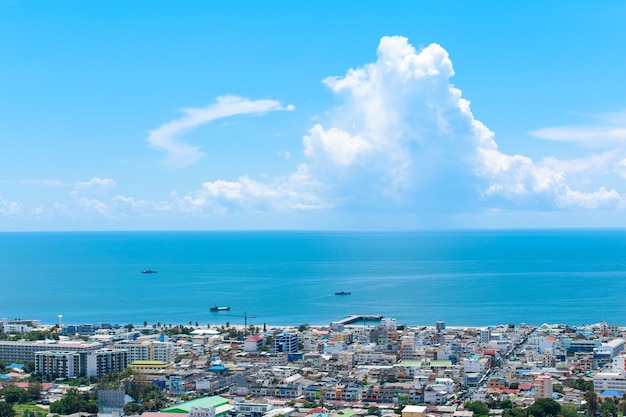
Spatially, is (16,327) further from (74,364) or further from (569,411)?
(569,411)

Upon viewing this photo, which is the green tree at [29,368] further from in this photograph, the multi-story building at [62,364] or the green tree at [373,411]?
the green tree at [373,411]

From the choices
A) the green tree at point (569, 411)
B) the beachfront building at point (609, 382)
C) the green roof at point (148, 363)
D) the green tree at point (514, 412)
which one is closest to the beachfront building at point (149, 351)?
the green roof at point (148, 363)

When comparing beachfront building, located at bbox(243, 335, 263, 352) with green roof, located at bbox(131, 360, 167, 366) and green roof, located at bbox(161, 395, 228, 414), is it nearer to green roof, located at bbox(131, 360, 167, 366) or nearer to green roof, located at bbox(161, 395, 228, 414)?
green roof, located at bbox(131, 360, 167, 366)

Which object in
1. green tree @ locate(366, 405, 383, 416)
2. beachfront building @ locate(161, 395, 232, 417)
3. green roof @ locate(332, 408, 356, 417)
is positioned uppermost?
beachfront building @ locate(161, 395, 232, 417)

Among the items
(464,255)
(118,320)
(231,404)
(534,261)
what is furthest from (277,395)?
(464,255)

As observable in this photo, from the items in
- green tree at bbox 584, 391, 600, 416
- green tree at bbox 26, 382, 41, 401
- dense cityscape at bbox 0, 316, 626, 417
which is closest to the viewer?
green tree at bbox 584, 391, 600, 416

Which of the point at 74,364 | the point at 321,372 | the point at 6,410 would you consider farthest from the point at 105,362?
the point at 321,372

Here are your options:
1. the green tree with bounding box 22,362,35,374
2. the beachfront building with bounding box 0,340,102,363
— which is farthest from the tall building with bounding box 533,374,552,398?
the green tree with bounding box 22,362,35,374
